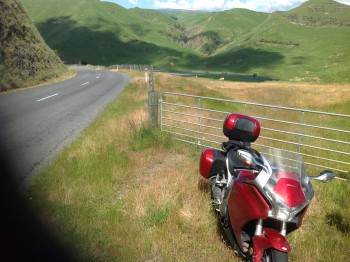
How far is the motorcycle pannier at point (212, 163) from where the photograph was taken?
4988 mm

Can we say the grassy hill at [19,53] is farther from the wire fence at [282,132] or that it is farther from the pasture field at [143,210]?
the pasture field at [143,210]

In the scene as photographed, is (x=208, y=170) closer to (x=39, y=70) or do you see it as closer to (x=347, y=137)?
(x=347, y=137)

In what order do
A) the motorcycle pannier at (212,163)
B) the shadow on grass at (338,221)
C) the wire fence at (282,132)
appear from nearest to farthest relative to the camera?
the motorcycle pannier at (212,163), the shadow on grass at (338,221), the wire fence at (282,132)

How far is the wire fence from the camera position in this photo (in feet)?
25.7

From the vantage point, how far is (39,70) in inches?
1271

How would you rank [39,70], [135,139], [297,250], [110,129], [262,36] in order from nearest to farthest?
[297,250] < [135,139] < [110,129] < [39,70] < [262,36]

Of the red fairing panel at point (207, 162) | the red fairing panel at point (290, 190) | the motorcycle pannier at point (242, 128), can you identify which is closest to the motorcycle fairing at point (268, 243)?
the red fairing panel at point (290, 190)

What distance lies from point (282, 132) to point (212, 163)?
6185 mm

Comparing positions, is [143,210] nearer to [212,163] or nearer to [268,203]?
[212,163]

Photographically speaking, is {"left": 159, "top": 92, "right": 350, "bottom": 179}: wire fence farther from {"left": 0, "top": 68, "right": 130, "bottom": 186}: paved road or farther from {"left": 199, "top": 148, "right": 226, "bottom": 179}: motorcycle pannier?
{"left": 0, "top": 68, "right": 130, "bottom": 186}: paved road

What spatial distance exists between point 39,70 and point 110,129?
83.4 ft

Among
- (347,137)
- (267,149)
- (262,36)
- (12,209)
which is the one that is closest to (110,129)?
(12,209)

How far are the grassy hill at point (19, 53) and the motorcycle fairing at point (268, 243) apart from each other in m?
23.3

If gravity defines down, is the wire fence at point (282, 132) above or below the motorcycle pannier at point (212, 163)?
below
